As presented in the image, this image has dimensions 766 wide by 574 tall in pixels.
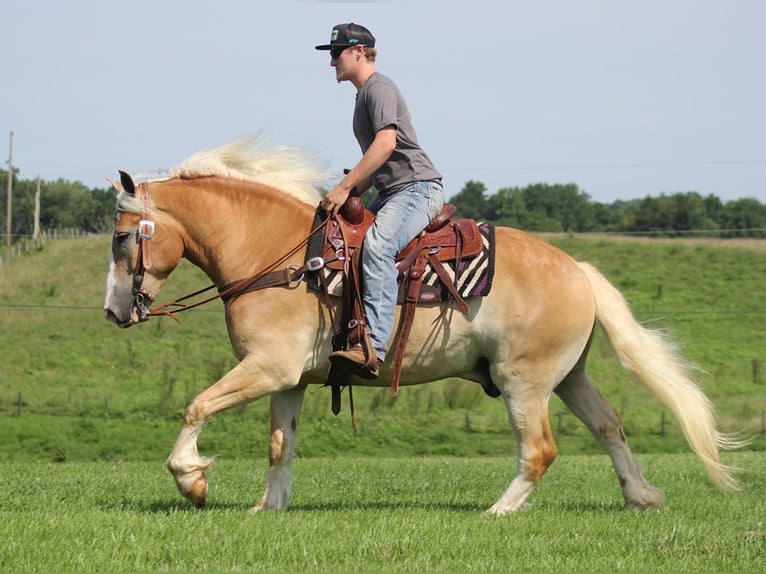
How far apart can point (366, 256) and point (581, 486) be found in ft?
13.8

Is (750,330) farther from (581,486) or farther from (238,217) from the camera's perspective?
(238,217)

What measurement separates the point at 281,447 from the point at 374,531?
5.77ft

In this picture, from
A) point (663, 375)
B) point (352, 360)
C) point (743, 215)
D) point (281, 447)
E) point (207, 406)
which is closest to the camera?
point (207, 406)

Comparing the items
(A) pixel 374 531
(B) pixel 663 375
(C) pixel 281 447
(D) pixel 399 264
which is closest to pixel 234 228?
(D) pixel 399 264

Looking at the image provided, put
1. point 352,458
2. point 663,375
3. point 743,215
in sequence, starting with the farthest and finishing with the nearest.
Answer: point 743,215 < point 352,458 < point 663,375

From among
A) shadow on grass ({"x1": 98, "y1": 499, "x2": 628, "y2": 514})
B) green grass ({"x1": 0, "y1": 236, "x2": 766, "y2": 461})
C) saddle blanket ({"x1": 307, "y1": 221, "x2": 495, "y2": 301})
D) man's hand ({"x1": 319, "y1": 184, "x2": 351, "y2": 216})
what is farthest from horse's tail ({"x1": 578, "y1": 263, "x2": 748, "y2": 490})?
green grass ({"x1": 0, "y1": 236, "x2": 766, "y2": 461})

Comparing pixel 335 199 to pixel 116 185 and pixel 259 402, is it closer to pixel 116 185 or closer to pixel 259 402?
pixel 116 185

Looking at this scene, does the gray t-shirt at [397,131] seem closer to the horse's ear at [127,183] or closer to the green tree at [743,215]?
the horse's ear at [127,183]

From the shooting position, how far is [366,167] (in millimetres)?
8039

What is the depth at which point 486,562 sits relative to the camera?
602 centimetres

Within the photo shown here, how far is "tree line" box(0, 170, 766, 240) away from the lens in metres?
82.9

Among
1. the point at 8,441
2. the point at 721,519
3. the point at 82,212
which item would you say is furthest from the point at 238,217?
the point at 82,212

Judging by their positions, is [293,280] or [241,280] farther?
[241,280]

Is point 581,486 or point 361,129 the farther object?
point 581,486
